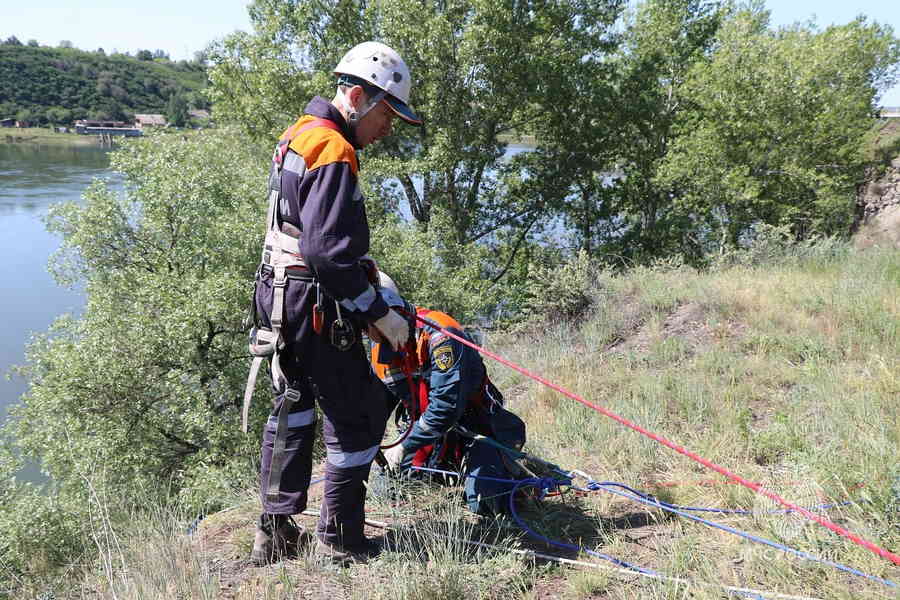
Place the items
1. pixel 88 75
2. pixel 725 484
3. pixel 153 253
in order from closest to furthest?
pixel 725 484, pixel 153 253, pixel 88 75

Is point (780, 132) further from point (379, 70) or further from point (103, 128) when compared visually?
point (103, 128)

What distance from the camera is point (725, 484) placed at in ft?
9.94

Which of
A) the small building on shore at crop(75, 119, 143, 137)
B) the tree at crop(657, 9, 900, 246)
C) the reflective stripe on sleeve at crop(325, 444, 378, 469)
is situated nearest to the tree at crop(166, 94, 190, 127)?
the small building on shore at crop(75, 119, 143, 137)

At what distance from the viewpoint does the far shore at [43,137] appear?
225ft

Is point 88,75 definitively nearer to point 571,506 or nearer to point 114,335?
point 114,335

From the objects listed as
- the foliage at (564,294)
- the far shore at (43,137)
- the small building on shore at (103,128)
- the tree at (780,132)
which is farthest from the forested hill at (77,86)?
the foliage at (564,294)

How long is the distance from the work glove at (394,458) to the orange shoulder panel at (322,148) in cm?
154

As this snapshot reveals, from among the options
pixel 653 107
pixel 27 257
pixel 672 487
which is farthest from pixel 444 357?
pixel 27 257

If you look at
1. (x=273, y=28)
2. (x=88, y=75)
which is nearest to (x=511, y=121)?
(x=273, y=28)

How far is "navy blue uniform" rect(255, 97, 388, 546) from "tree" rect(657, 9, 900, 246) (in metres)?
15.1

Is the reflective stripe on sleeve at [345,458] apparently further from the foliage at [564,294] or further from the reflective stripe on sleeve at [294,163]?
the foliage at [564,294]

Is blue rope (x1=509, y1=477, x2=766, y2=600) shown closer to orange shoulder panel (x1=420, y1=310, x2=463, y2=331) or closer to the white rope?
the white rope

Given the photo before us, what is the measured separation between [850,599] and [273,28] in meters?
17.6

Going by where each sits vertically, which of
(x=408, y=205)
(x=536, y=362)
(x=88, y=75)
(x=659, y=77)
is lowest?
(x=536, y=362)
